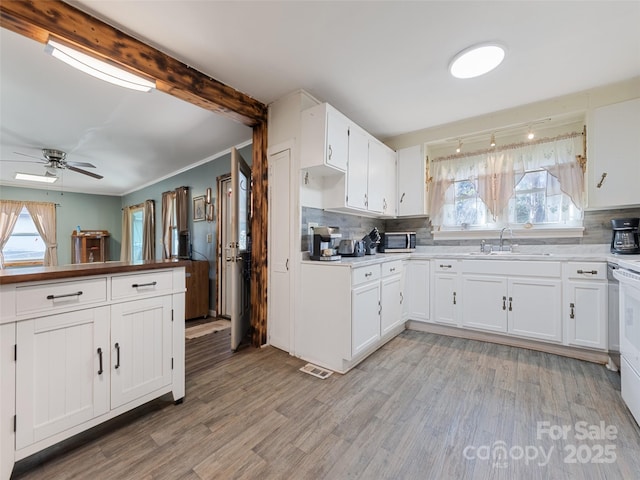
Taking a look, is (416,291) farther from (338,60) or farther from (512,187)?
(338,60)

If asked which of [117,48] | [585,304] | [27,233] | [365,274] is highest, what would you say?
[117,48]

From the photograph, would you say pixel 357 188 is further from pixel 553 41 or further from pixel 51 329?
pixel 51 329

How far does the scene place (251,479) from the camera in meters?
1.21

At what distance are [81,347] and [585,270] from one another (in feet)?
12.6

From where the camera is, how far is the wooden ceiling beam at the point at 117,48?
1442 mm

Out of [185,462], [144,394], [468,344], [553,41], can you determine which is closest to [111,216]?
[144,394]

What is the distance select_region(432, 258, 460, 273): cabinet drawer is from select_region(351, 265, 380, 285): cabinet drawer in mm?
961

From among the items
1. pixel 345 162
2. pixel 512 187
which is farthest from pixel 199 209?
pixel 512 187

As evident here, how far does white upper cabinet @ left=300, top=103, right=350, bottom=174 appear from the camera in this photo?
2.38 meters

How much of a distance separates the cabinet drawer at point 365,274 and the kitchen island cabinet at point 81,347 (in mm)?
1336

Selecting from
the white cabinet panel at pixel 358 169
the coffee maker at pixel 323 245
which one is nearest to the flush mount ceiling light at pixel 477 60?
the white cabinet panel at pixel 358 169

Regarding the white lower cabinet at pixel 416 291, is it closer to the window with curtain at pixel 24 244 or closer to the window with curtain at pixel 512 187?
the window with curtain at pixel 512 187

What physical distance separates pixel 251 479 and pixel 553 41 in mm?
3383

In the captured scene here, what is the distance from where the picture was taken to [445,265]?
307 cm
